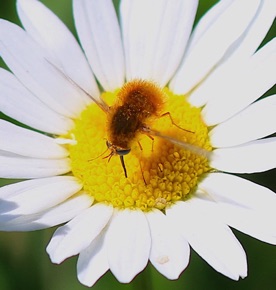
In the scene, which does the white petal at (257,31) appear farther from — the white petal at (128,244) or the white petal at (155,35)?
the white petal at (128,244)

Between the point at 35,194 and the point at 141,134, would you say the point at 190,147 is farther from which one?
the point at 35,194

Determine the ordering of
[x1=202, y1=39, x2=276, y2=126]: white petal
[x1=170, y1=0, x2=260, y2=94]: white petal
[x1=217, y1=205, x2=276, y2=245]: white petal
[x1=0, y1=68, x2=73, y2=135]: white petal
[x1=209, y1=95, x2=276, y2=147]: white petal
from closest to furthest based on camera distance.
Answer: [x1=217, y1=205, x2=276, y2=245]: white petal < [x1=209, y1=95, x2=276, y2=147]: white petal < [x1=202, y1=39, x2=276, y2=126]: white petal < [x1=0, y1=68, x2=73, y2=135]: white petal < [x1=170, y1=0, x2=260, y2=94]: white petal

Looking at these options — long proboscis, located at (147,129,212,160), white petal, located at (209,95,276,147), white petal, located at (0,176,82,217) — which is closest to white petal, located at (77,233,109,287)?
white petal, located at (0,176,82,217)

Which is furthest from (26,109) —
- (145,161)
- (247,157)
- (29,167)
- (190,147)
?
(190,147)

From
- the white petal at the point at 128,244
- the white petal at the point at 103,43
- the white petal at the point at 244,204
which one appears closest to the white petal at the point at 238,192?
the white petal at the point at 244,204

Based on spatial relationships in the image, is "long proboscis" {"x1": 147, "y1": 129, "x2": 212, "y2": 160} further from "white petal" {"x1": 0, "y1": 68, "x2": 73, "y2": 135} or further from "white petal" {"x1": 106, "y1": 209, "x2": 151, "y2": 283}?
"white petal" {"x1": 0, "y1": 68, "x2": 73, "y2": 135}

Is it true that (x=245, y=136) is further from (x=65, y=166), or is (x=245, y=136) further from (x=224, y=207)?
(x=65, y=166)

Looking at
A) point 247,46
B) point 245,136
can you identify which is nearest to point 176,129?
point 245,136

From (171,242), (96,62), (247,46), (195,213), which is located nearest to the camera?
(171,242)
